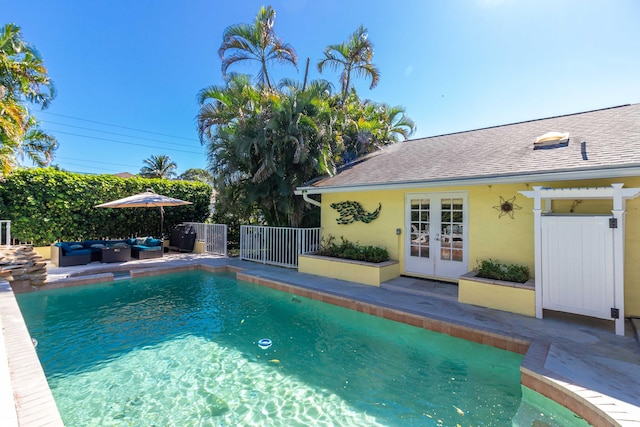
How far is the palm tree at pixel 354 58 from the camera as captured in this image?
15.5m

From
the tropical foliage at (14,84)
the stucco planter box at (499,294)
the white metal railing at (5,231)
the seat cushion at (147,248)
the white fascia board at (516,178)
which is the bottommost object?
the stucco planter box at (499,294)

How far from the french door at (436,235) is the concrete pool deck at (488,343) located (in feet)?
1.78

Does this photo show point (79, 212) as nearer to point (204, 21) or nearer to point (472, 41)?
point (204, 21)

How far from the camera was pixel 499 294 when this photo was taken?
21.5 feet

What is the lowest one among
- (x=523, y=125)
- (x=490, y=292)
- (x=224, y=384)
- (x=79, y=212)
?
(x=224, y=384)

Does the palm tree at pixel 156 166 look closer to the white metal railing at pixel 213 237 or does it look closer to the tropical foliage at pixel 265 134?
the white metal railing at pixel 213 237

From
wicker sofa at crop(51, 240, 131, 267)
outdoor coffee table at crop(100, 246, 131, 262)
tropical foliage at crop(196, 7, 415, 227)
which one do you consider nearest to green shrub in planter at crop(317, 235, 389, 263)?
tropical foliage at crop(196, 7, 415, 227)

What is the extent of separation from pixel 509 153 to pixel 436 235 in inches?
115

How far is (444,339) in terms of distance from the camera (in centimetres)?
576

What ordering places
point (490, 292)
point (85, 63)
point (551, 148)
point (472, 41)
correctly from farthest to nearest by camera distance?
point (85, 63), point (472, 41), point (551, 148), point (490, 292)

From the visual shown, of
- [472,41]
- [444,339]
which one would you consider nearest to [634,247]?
[444,339]

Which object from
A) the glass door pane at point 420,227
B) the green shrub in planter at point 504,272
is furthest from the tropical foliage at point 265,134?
the green shrub in planter at point 504,272

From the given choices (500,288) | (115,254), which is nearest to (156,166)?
(115,254)

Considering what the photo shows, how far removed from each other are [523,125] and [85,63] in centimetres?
2431
